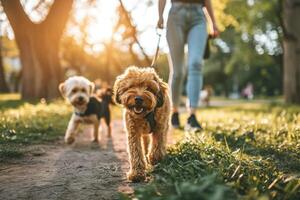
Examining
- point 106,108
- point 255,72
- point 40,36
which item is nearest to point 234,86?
point 255,72

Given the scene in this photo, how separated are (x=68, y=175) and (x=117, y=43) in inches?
1421

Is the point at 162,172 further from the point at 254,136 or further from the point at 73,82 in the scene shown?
the point at 73,82

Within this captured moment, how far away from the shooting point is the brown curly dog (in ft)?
15.4

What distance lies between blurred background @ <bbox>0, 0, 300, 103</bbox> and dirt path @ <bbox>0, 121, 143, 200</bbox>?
2214 mm

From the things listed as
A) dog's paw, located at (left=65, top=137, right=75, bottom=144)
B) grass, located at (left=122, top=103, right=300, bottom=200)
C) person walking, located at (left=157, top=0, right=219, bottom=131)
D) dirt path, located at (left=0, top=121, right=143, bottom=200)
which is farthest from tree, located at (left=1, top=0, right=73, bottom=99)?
grass, located at (left=122, top=103, right=300, bottom=200)

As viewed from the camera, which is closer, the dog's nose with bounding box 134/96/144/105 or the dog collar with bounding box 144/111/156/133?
the dog's nose with bounding box 134/96/144/105

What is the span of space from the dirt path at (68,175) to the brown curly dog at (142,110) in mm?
298

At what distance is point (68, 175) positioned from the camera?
4.67 meters

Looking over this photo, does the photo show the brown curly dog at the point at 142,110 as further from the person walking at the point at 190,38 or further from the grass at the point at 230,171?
the person walking at the point at 190,38

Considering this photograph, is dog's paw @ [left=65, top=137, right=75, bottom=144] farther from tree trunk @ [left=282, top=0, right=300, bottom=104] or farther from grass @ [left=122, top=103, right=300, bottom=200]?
tree trunk @ [left=282, top=0, right=300, bottom=104]

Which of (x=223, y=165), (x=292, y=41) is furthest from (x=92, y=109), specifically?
(x=292, y=41)

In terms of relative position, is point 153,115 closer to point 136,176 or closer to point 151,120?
point 151,120

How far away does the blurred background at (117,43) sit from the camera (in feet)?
59.7

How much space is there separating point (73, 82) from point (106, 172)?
3646mm
